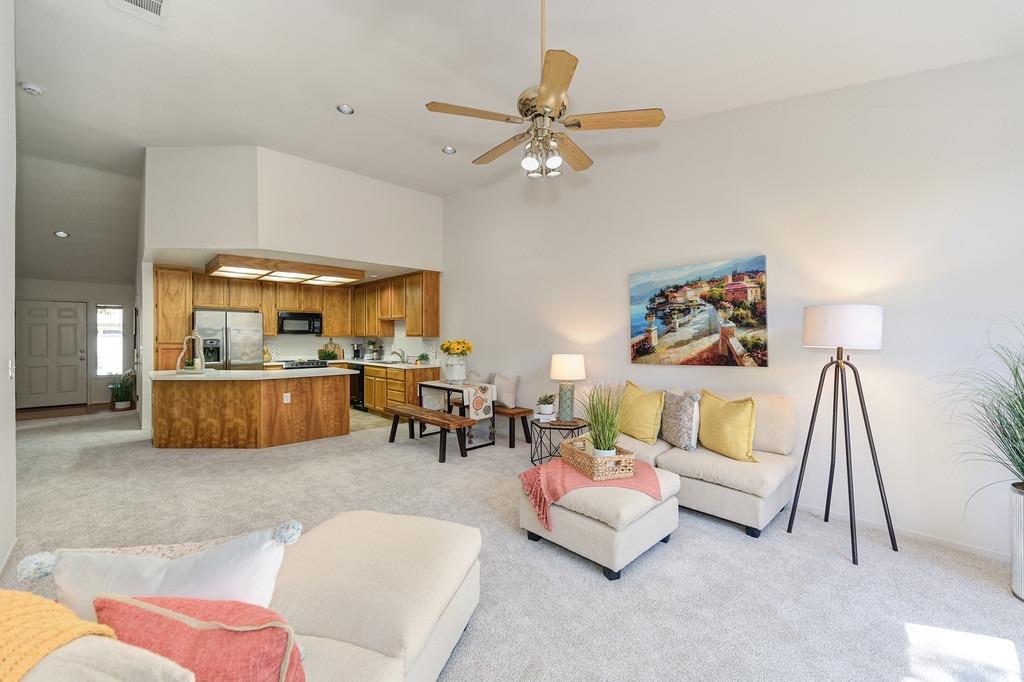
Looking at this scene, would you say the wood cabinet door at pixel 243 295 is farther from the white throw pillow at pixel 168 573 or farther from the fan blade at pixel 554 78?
the white throw pillow at pixel 168 573

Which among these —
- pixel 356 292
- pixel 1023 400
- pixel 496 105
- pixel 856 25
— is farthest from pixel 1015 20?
pixel 356 292

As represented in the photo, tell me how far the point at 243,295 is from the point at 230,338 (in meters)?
0.70

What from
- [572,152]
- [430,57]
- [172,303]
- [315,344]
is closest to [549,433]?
[572,152]

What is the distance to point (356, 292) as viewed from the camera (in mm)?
7805

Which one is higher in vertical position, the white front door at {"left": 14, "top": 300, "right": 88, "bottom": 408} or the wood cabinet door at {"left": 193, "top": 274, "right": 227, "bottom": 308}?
the wood cabinet door at {"left": 193, "top": 274, "right": 227, "bottom": 308}

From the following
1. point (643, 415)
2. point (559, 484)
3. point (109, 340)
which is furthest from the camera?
point (109, 340)

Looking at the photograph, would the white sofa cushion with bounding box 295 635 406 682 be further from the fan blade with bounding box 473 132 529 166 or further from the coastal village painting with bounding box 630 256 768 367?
the coastal village painting with bounding box 630 256 768 367

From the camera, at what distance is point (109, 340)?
328 inches

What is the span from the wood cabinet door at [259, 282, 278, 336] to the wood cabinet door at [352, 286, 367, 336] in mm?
1372

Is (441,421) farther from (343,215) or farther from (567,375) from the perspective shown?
(343,215)

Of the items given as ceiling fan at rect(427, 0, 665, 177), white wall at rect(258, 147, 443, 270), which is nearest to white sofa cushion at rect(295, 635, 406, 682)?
ceiling fan at rect(427, 0, 665, 177)

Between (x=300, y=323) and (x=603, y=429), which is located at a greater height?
(x=300, y=323)

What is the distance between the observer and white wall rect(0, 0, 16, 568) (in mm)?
2289

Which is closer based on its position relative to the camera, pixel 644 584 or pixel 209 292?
pixel 644 584
